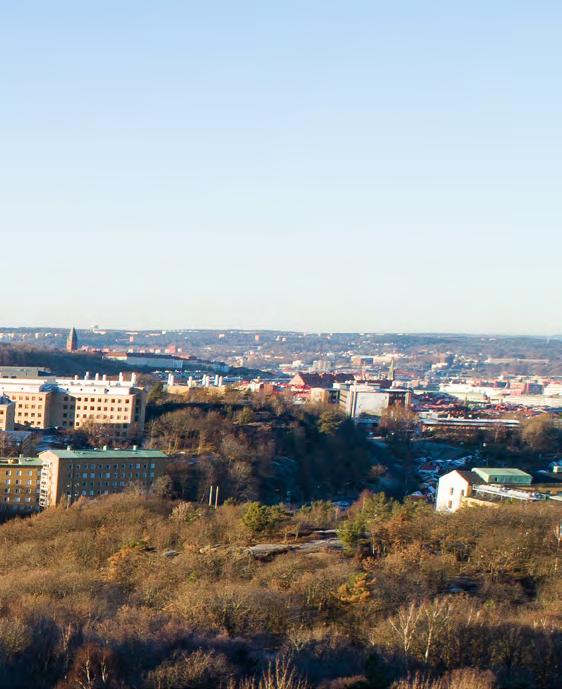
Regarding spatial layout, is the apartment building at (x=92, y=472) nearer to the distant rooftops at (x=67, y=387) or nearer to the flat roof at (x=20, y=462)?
the flat roof at (x=20, y=462)

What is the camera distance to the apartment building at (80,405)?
141ft

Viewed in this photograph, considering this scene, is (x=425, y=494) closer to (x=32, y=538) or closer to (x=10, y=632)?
(x=32, y=538)

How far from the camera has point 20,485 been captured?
30656mm

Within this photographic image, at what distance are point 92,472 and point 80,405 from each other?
13.1 metres

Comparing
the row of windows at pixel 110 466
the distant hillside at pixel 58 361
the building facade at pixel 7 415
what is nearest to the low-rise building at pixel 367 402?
the distant hillside at pixel 58 361

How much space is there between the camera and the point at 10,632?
41.9 ft

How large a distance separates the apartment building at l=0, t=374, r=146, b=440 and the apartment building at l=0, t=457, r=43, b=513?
1042cm

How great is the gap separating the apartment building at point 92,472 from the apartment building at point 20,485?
0.69 ft

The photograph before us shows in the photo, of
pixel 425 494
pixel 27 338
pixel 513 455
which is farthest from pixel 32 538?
pixel 27 338

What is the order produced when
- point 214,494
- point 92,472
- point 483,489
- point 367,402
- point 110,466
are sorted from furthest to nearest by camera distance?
point 367,402 → point 214,494 → point 110,466 → point 92,472 → point 483,489

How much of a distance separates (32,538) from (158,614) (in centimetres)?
862

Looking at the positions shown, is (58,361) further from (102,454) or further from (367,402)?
(102,454)

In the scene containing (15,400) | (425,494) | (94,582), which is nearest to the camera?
(94,582)

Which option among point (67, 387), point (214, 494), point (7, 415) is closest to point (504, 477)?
point (214, 494)
